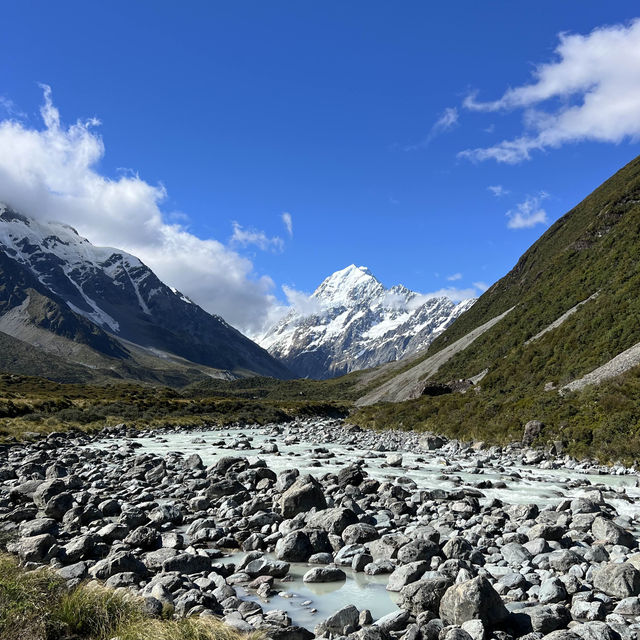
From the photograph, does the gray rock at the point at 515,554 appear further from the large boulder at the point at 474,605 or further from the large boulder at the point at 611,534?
the large boulder at the point at 474,605

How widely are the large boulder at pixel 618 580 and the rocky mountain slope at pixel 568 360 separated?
19735 millimetres

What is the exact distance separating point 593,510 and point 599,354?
2975 centimetres

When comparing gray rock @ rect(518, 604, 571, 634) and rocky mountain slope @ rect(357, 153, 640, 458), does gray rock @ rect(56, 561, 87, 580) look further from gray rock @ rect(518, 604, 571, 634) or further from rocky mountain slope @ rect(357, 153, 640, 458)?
rocky mountain slope @ rect(357, 153, 640, 458)

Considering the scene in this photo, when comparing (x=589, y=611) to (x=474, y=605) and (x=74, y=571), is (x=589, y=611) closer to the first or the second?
(x=474, y=605)

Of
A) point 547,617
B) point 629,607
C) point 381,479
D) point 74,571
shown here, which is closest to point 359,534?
point 547,617

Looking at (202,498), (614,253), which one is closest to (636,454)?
(202,498)

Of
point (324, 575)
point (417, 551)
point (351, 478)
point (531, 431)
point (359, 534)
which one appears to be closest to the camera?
point (324, 575)

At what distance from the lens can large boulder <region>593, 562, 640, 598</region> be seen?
9.51 metres

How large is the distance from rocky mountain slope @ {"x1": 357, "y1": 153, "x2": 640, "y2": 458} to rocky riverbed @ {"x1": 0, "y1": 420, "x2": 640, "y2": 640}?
5.80 metres

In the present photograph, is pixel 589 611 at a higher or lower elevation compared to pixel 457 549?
higher

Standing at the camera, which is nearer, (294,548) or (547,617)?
(547,617)

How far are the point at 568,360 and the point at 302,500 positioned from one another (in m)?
37.8

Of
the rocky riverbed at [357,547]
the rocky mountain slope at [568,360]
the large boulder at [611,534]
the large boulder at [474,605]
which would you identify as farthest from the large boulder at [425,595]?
the rocky mountain slope at [568,360]

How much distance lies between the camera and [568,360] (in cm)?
4559
